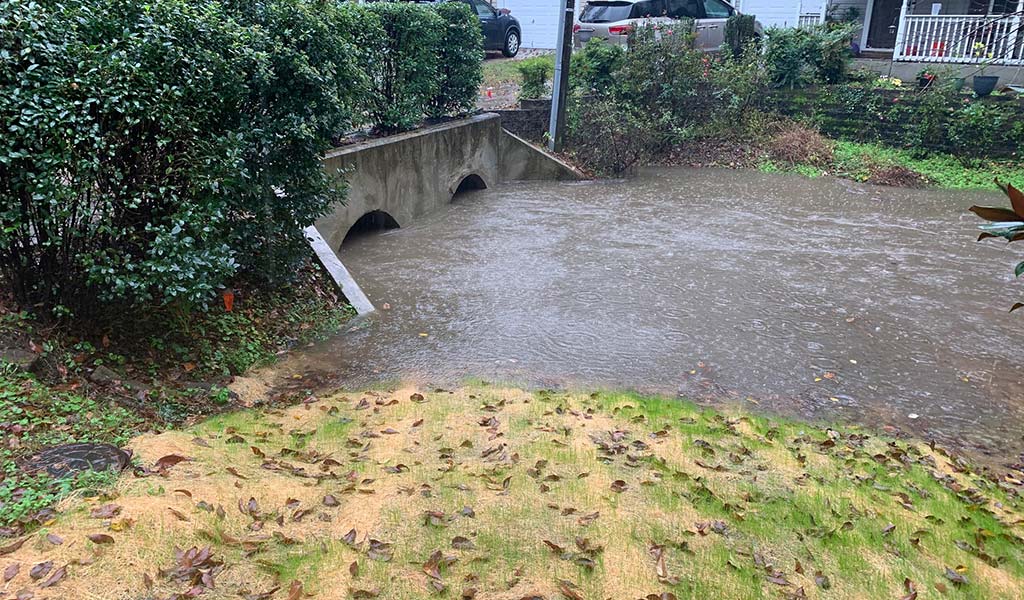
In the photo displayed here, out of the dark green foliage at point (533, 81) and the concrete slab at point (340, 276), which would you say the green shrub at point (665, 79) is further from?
the concrete slab at point (340, 276)

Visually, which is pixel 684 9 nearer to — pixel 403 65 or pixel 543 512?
pixel 403 65

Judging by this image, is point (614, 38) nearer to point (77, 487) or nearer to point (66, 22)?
point (66, 22)

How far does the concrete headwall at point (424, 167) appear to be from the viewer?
8930 millimetres

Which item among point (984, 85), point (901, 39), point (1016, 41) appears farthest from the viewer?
point (901, 39)

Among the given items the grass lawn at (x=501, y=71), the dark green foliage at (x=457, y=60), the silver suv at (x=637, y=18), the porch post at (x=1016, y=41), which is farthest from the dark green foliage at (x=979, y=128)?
the dark green foliage at (x=457, y=60)

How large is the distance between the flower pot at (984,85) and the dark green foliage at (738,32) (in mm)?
5388

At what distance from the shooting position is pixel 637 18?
18094 mm

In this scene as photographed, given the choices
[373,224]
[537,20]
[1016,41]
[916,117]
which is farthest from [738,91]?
[1016,41]

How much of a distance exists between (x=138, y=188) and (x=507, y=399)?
282 cm

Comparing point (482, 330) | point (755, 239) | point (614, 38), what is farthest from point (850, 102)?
point (482, 330)

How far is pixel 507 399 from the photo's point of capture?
208 inches

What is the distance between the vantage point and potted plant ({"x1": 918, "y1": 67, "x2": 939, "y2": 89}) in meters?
15.7

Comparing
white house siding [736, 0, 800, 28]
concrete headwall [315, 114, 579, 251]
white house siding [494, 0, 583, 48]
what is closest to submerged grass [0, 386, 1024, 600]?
concrete headwall [315, 114, 579, 251]

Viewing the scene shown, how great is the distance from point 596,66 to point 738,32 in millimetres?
4733
